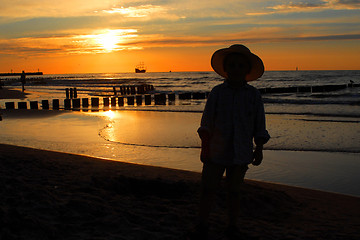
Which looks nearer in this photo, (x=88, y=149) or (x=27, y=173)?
(x=27, y=173)

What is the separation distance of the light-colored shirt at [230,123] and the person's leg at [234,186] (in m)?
0.11

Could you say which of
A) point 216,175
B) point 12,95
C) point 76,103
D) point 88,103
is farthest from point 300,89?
point 216,175

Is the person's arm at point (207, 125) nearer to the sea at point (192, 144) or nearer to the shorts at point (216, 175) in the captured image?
the shorts at point (216, 175)

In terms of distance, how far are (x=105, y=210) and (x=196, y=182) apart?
2.04 metres

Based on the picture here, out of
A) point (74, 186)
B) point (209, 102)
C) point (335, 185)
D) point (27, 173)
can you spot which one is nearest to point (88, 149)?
point (27, 173)

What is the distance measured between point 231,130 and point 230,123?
0.07m

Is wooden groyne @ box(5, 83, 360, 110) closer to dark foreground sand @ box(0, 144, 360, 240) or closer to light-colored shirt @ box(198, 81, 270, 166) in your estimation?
dark foreground sand @ box(0, 144, 360, 240)

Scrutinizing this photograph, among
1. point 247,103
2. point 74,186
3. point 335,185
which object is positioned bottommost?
point 335,185

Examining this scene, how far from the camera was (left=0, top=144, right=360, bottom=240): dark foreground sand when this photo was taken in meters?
3.74

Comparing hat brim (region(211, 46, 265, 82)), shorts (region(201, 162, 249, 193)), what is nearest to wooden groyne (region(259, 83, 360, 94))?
hat brim (region(211, 46, 265, 82))

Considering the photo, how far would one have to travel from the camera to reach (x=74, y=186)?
17.4ft

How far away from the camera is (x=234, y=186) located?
12.1 feet

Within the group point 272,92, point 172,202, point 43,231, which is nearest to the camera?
point 43,231

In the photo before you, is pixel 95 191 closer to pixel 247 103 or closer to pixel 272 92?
pixel 247 103
